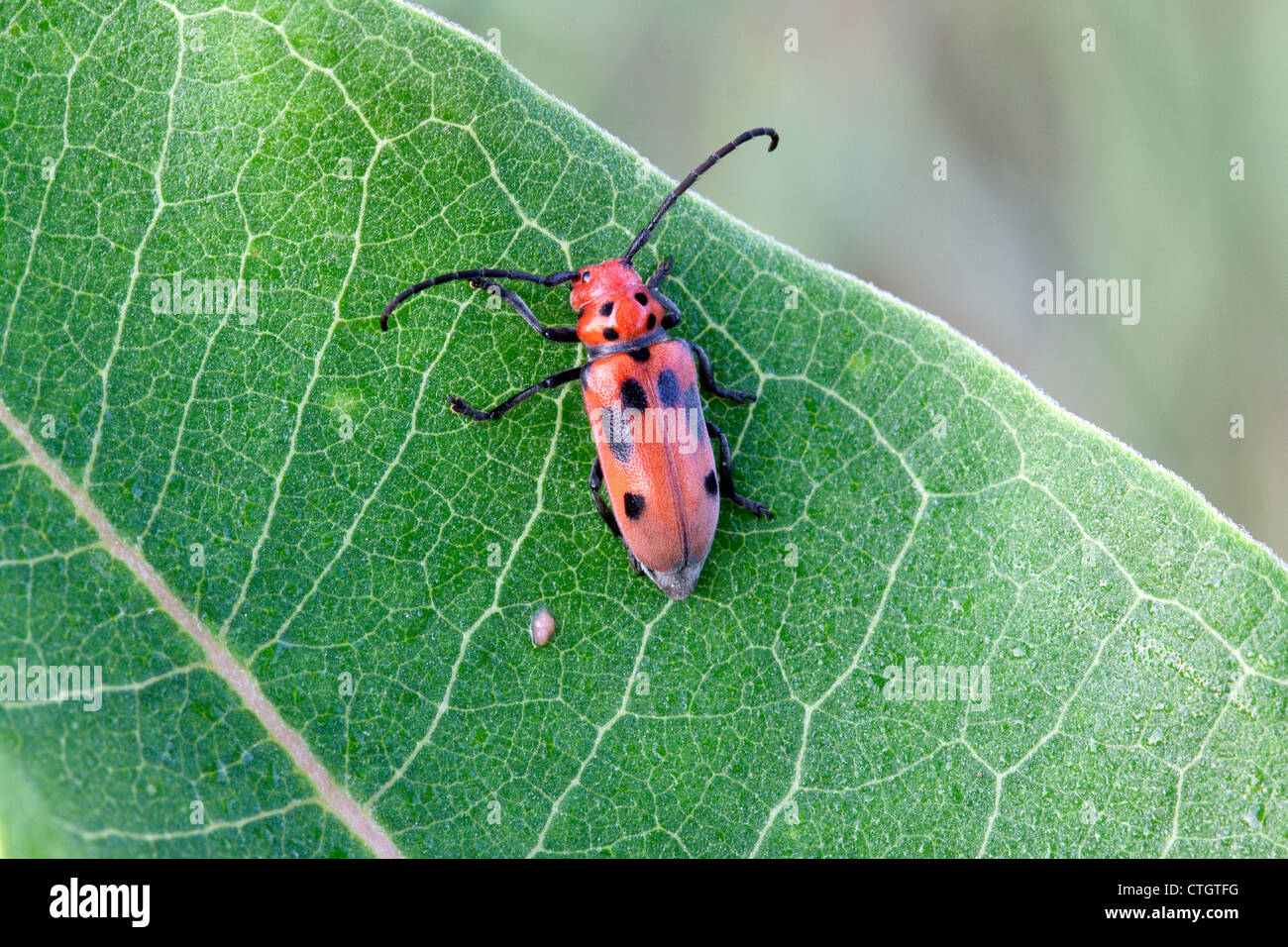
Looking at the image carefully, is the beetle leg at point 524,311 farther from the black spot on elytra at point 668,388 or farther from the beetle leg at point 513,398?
the black spot on elytra at point 668,388

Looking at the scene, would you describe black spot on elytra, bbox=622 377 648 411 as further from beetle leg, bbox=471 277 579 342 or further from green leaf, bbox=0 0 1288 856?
green leaf, bbox=0 0 1288 856

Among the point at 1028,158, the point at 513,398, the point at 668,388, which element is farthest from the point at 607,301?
the point at 1028,158

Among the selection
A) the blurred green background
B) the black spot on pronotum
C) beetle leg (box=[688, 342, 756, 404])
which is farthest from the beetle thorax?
the blurred green background

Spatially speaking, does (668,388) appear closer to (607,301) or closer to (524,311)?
(607,301)

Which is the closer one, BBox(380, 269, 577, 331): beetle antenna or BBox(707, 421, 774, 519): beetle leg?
BBox(380, 269, 577, 331): beetle antenna

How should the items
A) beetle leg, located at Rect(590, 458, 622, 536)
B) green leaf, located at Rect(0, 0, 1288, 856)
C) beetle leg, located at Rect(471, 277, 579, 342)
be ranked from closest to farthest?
green leaf, located at Rect(0, 0, 1288, 856) < beetle leg, located at Rect(471, 277, 579, 342) < beetle leg, located at Rect(590, 458, 622, 536)

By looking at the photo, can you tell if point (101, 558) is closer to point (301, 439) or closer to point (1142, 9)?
point (301, 439)
